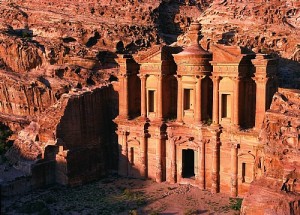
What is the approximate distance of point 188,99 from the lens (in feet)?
93.0

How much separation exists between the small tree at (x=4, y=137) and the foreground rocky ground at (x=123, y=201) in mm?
7491

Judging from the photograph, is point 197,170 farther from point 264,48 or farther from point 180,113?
point 264,48

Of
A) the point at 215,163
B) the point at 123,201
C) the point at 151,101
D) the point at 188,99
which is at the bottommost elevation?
the point at 123,201

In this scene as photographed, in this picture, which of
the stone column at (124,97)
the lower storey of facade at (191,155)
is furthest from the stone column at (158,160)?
the stone column at (124,97)

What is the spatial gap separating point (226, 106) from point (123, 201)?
26.4 feet

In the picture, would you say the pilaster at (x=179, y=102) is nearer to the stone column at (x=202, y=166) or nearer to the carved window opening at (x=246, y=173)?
the stone column at (x=202, y=166)

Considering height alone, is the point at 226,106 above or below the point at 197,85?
below

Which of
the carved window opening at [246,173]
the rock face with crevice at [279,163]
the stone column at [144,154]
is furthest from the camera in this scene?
the stone column at [144,154]

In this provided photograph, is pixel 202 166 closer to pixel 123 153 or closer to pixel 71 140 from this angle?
pixel 123 153

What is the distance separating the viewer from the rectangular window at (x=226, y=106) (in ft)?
88.1

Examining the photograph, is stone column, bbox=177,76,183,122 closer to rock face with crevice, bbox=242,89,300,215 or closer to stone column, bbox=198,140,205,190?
stone column, bbox=198,140,205,190

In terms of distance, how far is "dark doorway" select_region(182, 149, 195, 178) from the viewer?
28.7 metres

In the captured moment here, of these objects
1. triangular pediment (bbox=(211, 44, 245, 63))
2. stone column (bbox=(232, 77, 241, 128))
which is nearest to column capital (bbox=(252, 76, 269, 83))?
stone column (bbox=(232, 77, 241, 128))

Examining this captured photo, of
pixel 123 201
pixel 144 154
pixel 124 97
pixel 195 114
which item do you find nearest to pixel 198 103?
pixel 195 114
